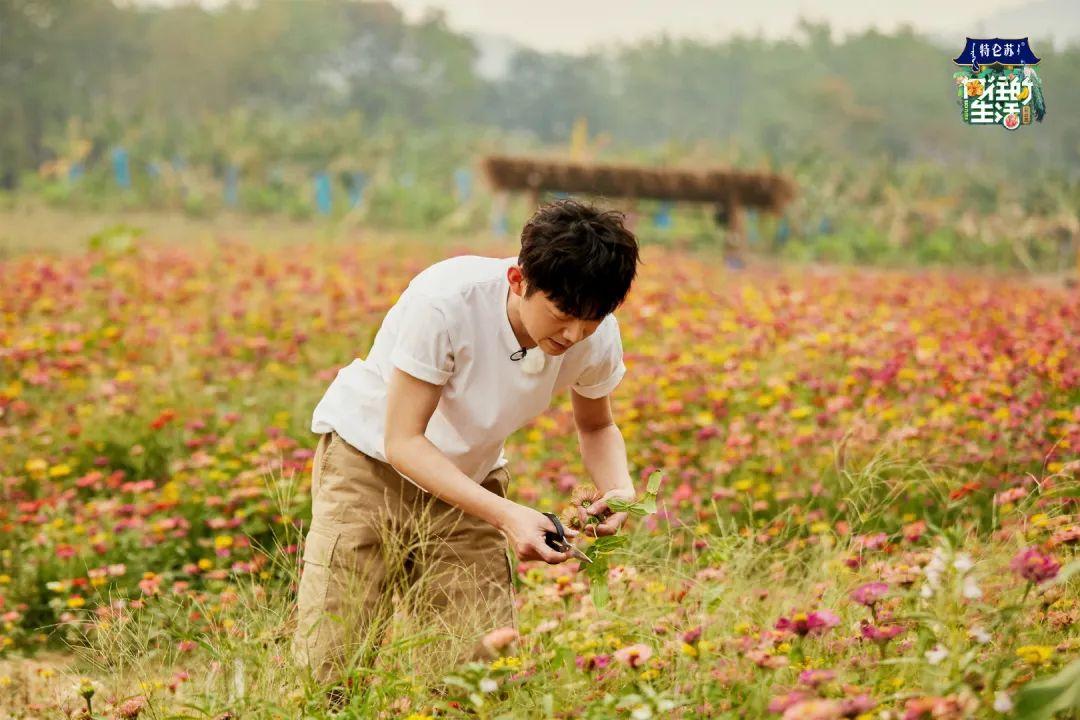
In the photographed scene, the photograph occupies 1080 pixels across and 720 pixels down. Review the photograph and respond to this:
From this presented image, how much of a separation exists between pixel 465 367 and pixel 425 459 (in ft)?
0.70

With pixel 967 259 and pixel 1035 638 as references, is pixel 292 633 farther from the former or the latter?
pixel 967 259

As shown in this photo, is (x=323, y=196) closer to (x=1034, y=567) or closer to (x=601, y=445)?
(x=601, y=445)

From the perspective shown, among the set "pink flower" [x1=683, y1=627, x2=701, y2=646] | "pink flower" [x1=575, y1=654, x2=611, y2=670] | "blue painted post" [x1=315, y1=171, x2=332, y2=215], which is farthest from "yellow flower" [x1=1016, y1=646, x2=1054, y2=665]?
"blue painted post" [x1=315, y1=171, x2=332, y2=215]

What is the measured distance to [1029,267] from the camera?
13.0 meters

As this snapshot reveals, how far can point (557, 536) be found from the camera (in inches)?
82.5

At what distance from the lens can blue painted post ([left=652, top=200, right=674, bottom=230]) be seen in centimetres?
1544

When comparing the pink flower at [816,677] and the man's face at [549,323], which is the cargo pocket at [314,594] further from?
the pink flower at [816,677]

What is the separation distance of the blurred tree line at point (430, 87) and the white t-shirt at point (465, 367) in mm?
19268

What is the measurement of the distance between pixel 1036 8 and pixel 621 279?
22.9 ft

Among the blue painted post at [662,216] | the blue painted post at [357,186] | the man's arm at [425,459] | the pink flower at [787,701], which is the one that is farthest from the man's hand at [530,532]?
the blue painted post at [357,186]

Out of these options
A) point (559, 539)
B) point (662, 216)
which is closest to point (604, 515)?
point (559, 539)

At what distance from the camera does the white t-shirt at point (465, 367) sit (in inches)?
87.2

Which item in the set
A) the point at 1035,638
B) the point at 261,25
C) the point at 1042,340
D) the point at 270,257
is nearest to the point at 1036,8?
the point at 1042,340

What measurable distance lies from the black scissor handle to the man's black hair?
383 mm
